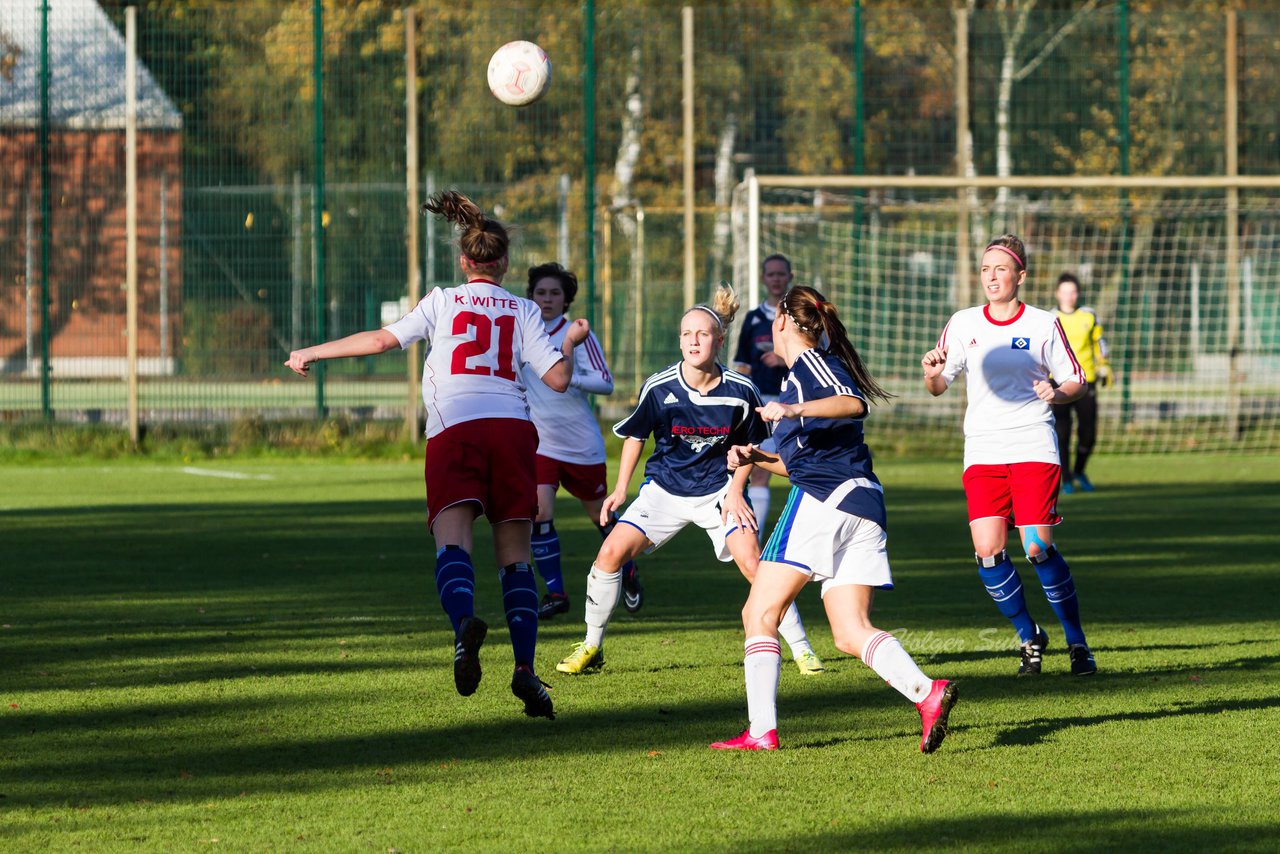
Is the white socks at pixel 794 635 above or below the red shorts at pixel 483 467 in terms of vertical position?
below

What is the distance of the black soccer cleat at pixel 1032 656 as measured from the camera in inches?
285

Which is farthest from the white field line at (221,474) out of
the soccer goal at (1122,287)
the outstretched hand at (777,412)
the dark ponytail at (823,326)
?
the outstretched hand at (777,412)

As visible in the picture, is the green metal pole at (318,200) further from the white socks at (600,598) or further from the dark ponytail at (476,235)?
the dark ponytail at (476,235)

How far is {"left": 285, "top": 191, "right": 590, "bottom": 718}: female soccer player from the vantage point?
6180mm

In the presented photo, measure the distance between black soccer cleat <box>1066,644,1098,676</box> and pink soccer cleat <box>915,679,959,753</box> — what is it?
1881 mm

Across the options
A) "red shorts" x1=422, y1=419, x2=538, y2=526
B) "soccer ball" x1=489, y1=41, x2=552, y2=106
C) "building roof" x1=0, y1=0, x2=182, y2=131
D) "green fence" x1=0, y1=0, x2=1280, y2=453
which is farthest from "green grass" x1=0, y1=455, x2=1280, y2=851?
"building roof" x1=0, y1=0, x2=182, y2=131

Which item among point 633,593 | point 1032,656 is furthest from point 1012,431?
point 633,593

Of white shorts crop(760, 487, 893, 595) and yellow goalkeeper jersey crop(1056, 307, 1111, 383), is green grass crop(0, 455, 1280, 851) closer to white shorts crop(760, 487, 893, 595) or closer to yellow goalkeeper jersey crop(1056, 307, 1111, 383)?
white shorts crop(760, 487, 893, 595)

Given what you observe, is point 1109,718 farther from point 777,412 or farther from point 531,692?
point 531,692

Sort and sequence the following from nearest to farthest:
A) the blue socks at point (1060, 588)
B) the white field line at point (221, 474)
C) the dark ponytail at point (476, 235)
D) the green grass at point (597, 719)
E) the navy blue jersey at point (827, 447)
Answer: the green grass at point (597, 719)
the navy blue jersey at point (827, 447)
the dark ponytail at point (476, 235)
the blue socks at point (1060, 588)
the white field line at point (221, 474)

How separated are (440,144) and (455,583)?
1578 centimetres

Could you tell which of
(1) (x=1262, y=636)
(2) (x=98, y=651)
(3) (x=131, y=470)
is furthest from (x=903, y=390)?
(2) (x=98, y=651)

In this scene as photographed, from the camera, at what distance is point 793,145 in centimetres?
2175

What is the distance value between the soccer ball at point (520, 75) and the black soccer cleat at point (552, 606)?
133 inches
